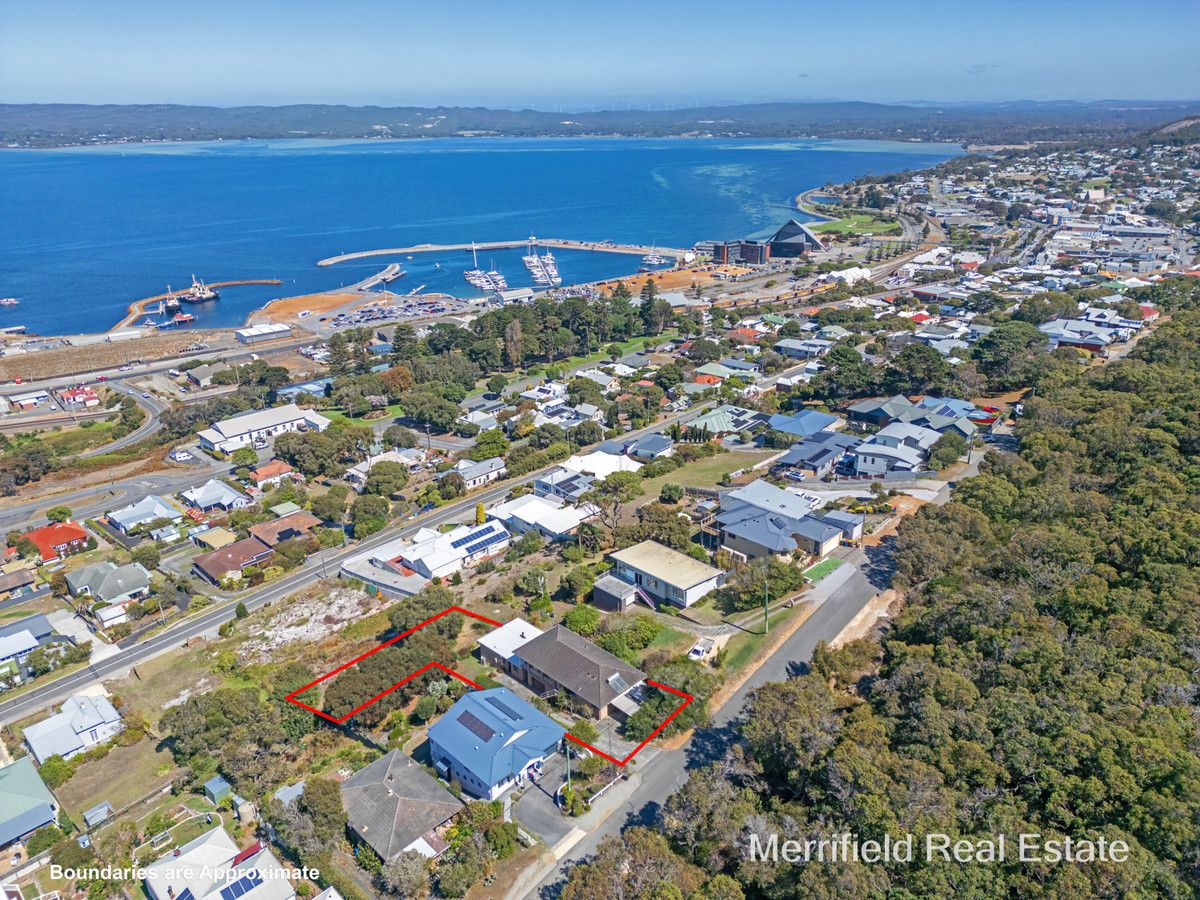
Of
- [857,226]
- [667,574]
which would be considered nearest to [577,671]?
[667,574]

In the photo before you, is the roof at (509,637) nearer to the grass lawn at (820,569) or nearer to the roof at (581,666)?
the roof at (581,666)

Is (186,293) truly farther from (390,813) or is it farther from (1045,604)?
(1045,604)

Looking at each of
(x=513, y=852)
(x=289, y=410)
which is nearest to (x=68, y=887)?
(x=513, y=852)

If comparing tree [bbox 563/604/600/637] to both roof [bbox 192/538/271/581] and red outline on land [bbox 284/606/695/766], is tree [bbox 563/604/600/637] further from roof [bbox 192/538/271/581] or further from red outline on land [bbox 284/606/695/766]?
roof [bbox 192/538/271/581]

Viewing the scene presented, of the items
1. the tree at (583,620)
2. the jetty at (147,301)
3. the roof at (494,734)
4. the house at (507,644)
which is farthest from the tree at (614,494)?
the jetty at (147,301)

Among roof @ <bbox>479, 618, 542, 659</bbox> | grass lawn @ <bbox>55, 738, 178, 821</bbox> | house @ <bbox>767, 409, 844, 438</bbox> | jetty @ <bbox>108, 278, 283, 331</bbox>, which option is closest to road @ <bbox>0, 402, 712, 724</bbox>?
grass lawn @ <bbox>55, 738, 178, 821</bbox>

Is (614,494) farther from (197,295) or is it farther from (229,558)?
(197,295)
